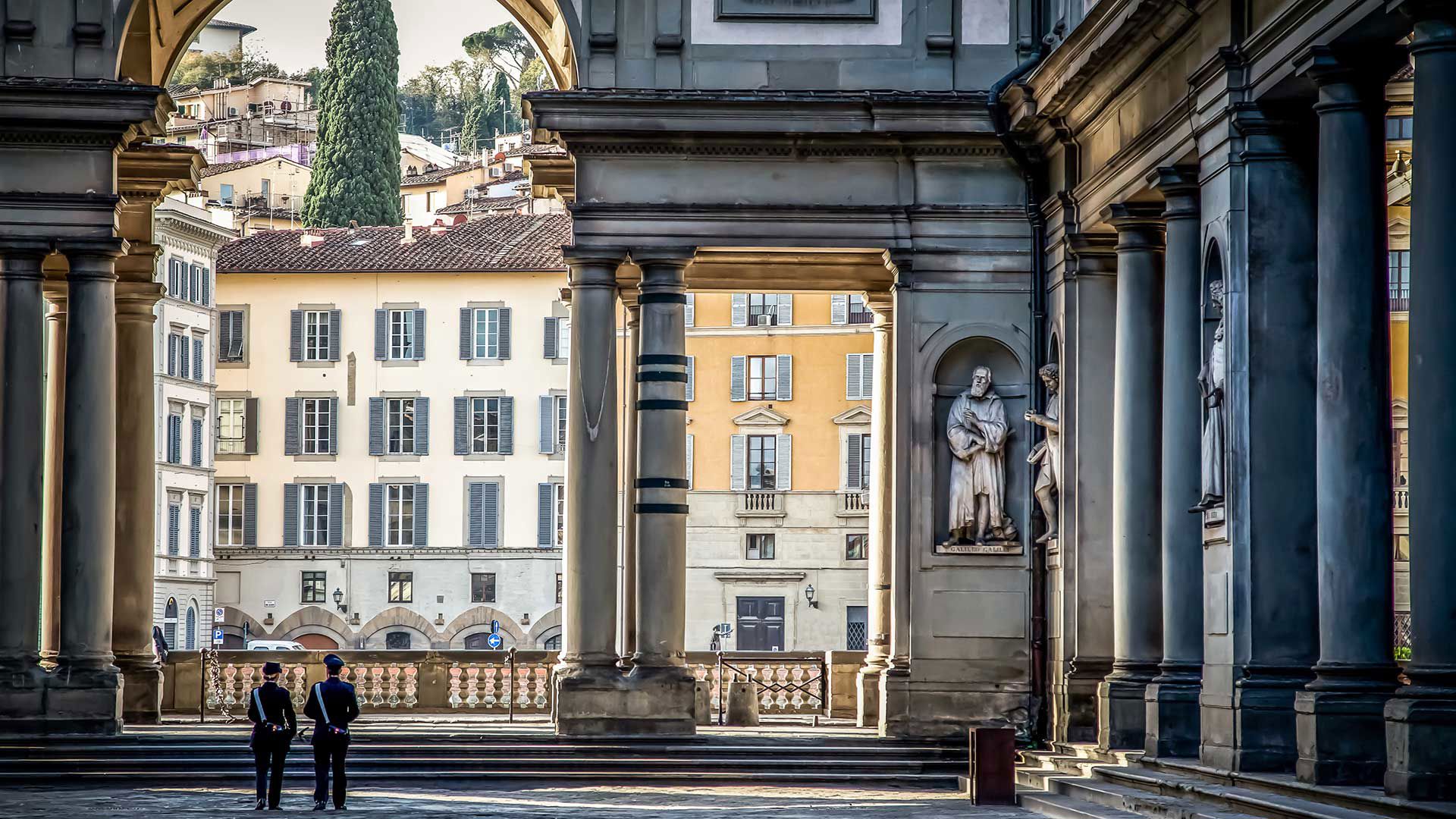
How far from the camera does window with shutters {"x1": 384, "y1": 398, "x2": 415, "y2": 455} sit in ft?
279

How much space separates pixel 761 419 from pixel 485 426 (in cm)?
1165

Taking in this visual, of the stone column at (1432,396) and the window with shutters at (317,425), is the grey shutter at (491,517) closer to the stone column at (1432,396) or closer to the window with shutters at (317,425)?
the window with shutters at (317,425)

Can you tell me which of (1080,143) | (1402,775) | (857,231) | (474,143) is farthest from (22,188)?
(474,143)

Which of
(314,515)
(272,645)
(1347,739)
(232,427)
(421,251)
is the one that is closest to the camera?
(1347,739)

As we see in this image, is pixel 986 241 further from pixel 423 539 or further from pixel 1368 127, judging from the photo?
pixel 423 539

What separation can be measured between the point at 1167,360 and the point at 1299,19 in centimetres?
503

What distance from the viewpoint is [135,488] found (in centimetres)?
3241

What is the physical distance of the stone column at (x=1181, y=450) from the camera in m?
23.6

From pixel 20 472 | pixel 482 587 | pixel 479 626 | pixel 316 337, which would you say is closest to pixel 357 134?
pixel 316 337

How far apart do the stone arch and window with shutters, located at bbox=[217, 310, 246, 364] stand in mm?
12372

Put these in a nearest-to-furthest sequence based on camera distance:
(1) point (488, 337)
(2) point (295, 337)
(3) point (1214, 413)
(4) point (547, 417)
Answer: (3) point (1214, 413)
(4) point (547, 417)
(1) point (488, 337)
(2) point (295, 337)

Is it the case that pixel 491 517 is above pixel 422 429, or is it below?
below

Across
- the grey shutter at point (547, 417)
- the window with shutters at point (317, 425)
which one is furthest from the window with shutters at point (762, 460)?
the window with shutters at point (317, 425)

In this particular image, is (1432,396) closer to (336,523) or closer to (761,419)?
(761,419)
